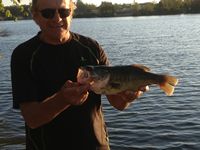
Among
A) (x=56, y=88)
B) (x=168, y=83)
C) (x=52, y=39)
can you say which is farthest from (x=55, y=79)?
(x=168, y=83)

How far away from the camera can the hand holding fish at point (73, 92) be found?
3.71 meters

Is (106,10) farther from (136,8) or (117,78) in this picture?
(117,78)

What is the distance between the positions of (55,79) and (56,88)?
0.09 metres

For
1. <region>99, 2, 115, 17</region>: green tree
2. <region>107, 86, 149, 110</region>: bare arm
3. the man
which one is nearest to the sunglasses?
the man

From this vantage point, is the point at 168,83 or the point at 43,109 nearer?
the point at 43,109

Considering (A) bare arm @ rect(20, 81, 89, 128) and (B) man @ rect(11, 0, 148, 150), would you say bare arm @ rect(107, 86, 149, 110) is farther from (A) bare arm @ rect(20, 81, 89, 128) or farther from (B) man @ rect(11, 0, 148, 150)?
(A) bare arm @ rect(20, 81, 89, 128)

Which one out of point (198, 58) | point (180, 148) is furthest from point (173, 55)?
point (180, 148)

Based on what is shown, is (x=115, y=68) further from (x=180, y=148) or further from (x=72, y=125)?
(x=180, y=148)

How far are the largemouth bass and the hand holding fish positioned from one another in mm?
91

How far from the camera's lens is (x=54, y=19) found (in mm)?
4176

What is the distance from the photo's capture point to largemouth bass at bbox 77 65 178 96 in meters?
3.94

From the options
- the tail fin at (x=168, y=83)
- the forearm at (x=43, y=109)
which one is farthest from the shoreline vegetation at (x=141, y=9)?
the forearm at (x=43, y=109)

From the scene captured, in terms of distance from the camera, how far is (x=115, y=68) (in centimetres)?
417

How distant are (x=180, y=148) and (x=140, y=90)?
708cm
